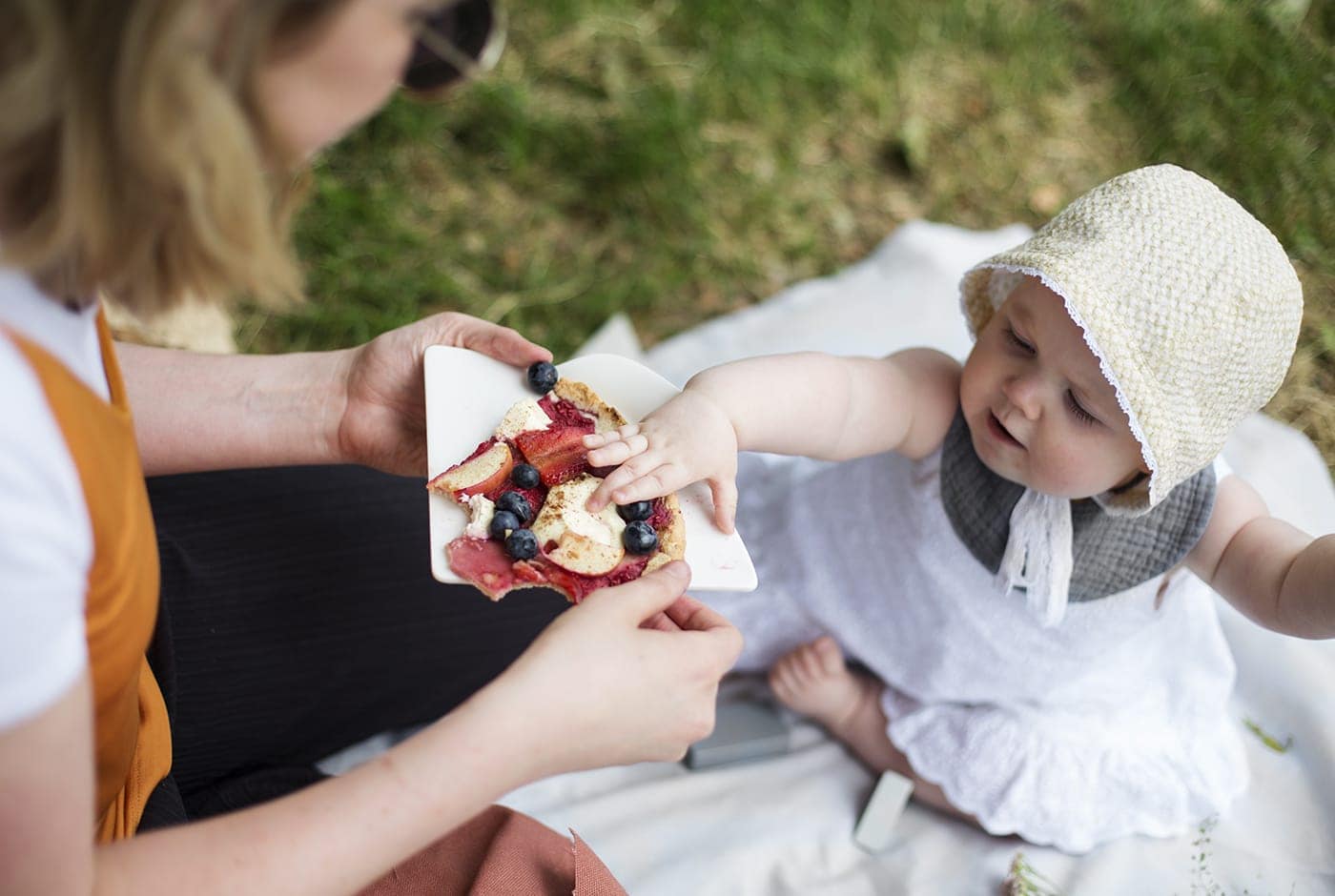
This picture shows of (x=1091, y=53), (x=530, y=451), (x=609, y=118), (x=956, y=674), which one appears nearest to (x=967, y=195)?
(x=1091, y=53)

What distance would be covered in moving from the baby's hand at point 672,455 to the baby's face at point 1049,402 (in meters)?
0.37

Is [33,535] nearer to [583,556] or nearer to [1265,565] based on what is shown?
[583,556]

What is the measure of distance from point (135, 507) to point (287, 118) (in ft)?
1.20

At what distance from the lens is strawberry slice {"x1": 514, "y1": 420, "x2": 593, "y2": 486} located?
1382 mm

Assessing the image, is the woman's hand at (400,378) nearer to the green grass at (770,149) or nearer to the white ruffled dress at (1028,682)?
the white ruffled dress at (1028,682)

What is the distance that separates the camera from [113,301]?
3.12 ft

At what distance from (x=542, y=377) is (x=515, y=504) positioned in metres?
0.22

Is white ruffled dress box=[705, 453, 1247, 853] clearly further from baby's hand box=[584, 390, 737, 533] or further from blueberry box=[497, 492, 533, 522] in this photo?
blueberry box=[497, 492, 533, 522]

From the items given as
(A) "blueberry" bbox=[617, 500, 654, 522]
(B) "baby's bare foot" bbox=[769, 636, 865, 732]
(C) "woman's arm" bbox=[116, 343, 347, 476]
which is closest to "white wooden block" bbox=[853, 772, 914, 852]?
(B) "baby's bare foot" bbox=[769, 636, 865, 732]

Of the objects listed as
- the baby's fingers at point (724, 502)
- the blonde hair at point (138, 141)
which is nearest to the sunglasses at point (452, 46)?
the blonde hair at point (138, 141)

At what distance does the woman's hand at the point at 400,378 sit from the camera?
1514 millimetres

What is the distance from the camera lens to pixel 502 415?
4.78 feet

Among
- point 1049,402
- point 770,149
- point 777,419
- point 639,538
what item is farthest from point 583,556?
point 770,149

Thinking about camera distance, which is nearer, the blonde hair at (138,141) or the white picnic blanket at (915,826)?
the blonde hair at (138,141)
